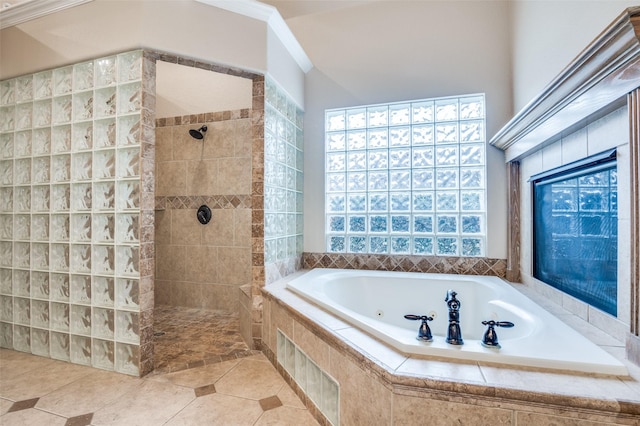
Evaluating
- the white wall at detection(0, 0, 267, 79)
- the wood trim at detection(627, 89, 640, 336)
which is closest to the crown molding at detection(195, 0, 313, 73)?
the white wall at detection(0, 0, 267, 79)

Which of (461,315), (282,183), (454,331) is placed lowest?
(461,315)

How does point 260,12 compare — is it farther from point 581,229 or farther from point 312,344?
point 581,229

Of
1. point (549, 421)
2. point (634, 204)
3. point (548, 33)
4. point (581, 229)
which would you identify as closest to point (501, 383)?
point (549, 421)

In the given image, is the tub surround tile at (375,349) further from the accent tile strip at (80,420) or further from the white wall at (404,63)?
the white wall at (404,63)

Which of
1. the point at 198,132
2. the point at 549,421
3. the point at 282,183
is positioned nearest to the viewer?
the point at 549,421

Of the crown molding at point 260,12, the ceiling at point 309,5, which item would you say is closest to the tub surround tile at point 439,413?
the crown molding at point 260,12

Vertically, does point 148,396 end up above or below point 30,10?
below

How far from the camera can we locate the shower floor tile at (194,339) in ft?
6.52

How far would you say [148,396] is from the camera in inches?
62.8

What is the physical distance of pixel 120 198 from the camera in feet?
6.06

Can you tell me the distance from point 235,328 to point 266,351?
0.63m

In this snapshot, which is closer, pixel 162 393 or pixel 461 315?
pixel 162 393

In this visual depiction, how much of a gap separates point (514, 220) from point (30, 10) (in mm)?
3693

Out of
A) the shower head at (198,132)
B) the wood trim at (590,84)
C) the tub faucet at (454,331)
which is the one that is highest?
the shower head at (198,132)
